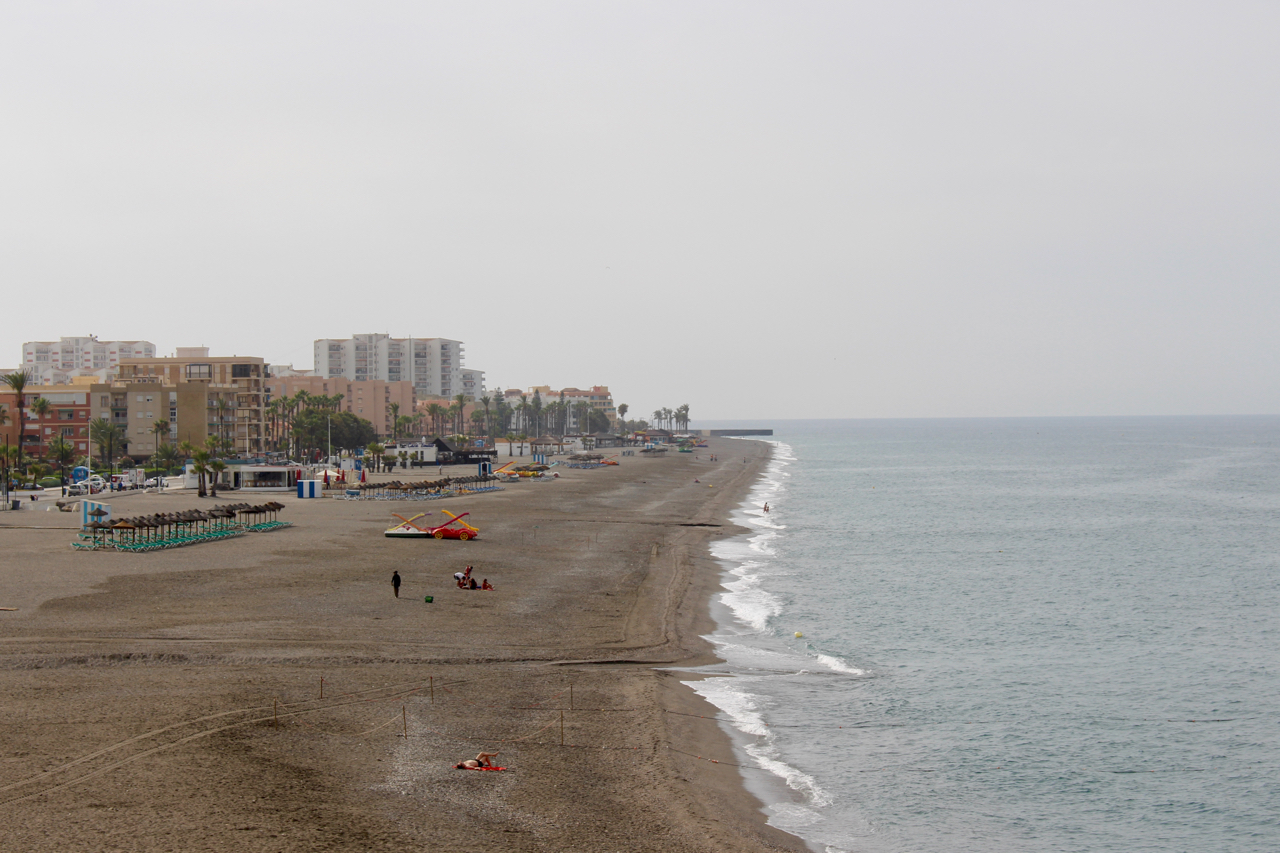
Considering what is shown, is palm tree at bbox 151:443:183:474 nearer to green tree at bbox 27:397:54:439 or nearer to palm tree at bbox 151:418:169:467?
palm tree at bbox 151:418:169:467

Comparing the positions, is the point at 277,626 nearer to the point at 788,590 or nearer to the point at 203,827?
the point at 203,827

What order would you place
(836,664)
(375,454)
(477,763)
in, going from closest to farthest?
(477,763), (836,664), (375,454)

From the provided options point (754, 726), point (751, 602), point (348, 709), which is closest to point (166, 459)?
point (751, 602)

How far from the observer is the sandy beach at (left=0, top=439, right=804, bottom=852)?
1575 centimetres

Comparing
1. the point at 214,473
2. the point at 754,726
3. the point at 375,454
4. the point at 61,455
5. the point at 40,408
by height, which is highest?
the point at 40,408

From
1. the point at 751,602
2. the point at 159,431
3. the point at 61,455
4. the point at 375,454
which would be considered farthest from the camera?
the point at 159,431

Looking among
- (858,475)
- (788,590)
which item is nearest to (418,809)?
(788,590)

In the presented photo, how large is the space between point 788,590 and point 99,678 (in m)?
27.8

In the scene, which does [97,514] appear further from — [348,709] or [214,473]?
[214,473]

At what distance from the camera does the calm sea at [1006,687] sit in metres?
19.5

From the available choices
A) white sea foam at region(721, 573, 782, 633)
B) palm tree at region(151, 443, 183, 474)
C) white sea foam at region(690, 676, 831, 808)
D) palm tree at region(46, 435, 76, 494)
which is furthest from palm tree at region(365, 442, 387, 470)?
white sea foam at region(690, 676, 831, 808)

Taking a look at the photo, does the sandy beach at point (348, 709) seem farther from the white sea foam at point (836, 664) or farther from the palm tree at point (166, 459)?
the palm tree at point (166, 459)

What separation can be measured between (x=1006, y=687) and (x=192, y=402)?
118792mm

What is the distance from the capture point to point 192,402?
125 meters
